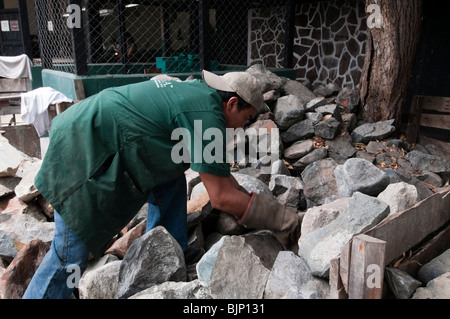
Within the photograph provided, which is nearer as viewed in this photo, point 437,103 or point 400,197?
point 400,197

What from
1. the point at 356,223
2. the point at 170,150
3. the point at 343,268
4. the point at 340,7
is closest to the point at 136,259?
the point at 170,150

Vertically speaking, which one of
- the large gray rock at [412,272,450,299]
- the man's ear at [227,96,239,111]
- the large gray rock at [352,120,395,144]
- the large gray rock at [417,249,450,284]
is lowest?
the large gray rock at [417,249,450,284]

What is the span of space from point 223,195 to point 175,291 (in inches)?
21.0

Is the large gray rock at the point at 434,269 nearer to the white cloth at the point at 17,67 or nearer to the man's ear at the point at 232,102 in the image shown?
the man's ear at the point at 232,102

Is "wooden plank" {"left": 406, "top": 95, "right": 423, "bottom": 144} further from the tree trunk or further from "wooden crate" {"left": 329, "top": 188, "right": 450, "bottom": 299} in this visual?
"wooden crate" {"left": 329, "top": 188, "right": 450, "bottom": 299}

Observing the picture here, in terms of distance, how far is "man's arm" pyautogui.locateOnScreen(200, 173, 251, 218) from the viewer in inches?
81.7

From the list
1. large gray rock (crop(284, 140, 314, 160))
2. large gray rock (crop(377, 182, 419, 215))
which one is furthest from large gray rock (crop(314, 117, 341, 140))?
large gray rock (crop(377, 182, 419, 215))

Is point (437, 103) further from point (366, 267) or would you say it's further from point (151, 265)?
point (151, 265)

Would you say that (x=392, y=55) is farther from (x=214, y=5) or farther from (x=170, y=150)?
(x=214, y=5)

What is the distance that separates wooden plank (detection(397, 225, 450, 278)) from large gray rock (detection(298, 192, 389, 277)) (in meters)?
0.29

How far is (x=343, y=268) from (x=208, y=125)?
3.04 feet

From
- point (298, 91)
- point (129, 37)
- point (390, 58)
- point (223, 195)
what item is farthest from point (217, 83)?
point (129, 37)

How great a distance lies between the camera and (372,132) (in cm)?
469

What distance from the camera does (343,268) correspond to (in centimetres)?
182
